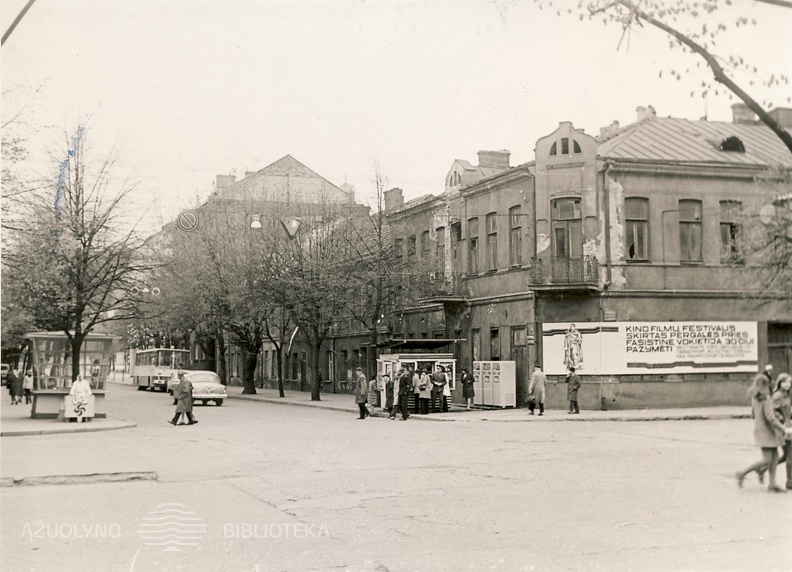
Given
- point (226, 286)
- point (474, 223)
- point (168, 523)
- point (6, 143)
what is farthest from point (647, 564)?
point (226, 286)

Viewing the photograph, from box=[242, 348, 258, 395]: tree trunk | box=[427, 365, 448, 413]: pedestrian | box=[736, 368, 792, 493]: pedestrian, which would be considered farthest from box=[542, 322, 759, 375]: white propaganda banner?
box=[242, 348, 258, 395]: tree trunk

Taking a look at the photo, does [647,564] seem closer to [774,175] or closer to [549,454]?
[549,454]

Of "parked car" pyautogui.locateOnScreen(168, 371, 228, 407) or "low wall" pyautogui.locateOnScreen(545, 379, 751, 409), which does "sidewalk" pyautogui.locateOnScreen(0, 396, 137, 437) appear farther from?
"low wall" pyautogui.locateOnScreen(545, 379, 751, 409)

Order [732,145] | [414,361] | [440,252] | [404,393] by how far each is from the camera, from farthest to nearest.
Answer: [440,252], [414,361], [404,393], [732,145]

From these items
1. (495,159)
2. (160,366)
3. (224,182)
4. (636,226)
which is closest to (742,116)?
(636,226)

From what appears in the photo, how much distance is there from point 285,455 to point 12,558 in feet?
32.0

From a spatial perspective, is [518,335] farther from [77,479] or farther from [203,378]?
[77,479]

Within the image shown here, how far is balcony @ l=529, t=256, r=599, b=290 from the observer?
31.3 meters

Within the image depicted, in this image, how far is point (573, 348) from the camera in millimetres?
31781

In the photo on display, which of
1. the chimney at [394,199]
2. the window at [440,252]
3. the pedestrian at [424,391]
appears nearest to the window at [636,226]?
the pedestrian at [424,391]

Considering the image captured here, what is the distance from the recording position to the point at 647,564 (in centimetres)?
813

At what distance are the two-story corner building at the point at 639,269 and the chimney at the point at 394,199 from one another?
30.0ft

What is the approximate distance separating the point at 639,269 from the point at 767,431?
2039 centimetres

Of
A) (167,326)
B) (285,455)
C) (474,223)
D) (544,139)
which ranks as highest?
(544,139)
